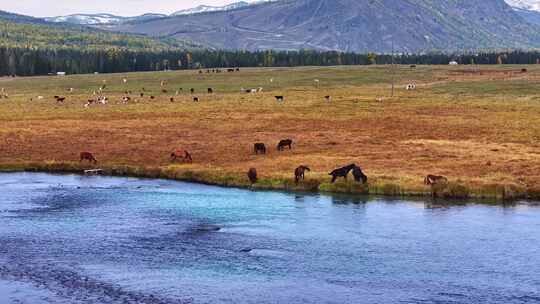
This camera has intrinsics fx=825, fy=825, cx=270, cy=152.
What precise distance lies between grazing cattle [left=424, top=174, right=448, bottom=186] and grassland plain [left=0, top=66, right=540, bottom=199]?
50 centimetres

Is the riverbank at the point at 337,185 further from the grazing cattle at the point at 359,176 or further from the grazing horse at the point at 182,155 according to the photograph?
the grazing horse at the point at 182,155

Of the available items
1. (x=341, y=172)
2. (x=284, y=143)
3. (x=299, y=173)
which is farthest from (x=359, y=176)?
(x=284, y=143)

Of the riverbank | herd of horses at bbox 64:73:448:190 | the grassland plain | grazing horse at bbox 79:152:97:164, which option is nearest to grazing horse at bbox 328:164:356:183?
herd of horses at bbox 64:73:448:190

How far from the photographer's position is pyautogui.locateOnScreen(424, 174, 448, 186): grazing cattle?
50000 mm

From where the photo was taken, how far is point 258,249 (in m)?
37.1

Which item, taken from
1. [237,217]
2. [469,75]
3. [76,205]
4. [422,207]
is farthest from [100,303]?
[469,75]

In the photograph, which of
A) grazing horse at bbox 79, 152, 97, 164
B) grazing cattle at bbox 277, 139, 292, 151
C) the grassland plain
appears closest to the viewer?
the grassland plain

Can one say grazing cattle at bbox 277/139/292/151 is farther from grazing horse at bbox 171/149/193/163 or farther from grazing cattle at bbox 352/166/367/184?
grazing cattle at bbox 352/166/367/184

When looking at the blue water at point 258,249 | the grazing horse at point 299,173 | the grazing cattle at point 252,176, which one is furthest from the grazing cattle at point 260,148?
the blue water at point 258,249

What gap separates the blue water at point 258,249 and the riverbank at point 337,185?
1.95m

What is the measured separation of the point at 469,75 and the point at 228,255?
461ft

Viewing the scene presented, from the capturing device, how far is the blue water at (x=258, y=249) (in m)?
30.8

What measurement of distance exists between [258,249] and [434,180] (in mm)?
16902

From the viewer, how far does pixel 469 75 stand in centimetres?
16850
